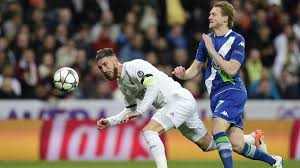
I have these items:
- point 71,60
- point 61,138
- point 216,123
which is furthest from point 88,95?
point 216,123

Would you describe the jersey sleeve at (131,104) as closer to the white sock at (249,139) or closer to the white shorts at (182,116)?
the white shorts at (182,116)

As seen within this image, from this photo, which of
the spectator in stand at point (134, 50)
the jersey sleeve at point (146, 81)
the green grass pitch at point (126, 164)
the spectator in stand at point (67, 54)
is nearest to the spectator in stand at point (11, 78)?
the spectator in stand at point (67, 54)

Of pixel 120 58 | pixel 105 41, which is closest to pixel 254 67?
pixel 120 58

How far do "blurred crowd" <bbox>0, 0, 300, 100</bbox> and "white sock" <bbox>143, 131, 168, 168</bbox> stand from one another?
6.79 metres

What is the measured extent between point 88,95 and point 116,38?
1618 millimetres

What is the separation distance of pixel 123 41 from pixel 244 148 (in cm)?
Result: 783

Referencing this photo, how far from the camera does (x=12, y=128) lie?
50.3 ft

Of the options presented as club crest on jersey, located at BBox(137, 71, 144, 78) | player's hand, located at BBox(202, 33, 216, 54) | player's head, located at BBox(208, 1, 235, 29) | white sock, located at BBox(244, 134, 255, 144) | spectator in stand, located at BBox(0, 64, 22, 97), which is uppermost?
player's head, located at BBox(208, 1, 235, 29)

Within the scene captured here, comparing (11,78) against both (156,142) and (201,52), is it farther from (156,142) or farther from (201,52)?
(156,142)

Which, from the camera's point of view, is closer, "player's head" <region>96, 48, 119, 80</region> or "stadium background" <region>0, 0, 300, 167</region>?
"player's head" <region>96, 48, 119, 80</region>

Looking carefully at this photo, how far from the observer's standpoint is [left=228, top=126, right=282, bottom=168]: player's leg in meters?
10.5

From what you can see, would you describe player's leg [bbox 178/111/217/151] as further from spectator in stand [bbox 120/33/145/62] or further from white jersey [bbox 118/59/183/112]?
spectator in stand [bbox 120/33/145/62]

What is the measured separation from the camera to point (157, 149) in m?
9.76

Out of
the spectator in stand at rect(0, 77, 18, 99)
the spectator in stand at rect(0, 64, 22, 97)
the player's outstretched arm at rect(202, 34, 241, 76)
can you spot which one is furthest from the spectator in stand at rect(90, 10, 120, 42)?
the player's outstretched arm at rect(202, 34, 241, 76)
